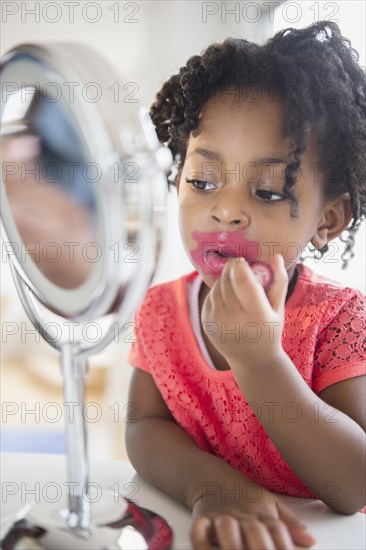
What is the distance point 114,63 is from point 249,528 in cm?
152

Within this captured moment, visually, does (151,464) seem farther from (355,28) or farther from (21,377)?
(21,377)

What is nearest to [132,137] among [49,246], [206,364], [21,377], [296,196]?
[49,246]

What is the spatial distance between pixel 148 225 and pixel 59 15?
1.69 metres

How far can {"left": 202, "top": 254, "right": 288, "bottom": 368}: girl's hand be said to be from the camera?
580 millimetres

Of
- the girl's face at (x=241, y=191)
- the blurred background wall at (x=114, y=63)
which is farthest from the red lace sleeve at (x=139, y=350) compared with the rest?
the blurred background wall at (x=114, y=63)

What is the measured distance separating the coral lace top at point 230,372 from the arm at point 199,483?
0.11 ft

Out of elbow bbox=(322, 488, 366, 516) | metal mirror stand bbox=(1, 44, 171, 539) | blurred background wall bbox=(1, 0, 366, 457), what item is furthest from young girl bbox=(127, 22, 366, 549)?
blurred background wall bbox=(1, 0, 366, 457)

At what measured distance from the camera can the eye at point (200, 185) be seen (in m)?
0.74

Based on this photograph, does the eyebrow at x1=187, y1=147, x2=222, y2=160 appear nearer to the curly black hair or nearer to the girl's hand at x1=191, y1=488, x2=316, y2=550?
the curly black hair

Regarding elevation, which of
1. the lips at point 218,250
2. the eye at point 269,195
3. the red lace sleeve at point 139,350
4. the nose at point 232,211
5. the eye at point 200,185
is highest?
the eye at point 200,185

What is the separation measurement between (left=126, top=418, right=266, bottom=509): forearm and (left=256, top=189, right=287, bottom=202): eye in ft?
0.87

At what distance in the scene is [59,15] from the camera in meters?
1.96

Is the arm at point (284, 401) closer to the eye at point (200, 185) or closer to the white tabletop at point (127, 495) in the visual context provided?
the white tabletop at point (127, 495)

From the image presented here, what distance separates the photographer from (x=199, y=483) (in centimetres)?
62
